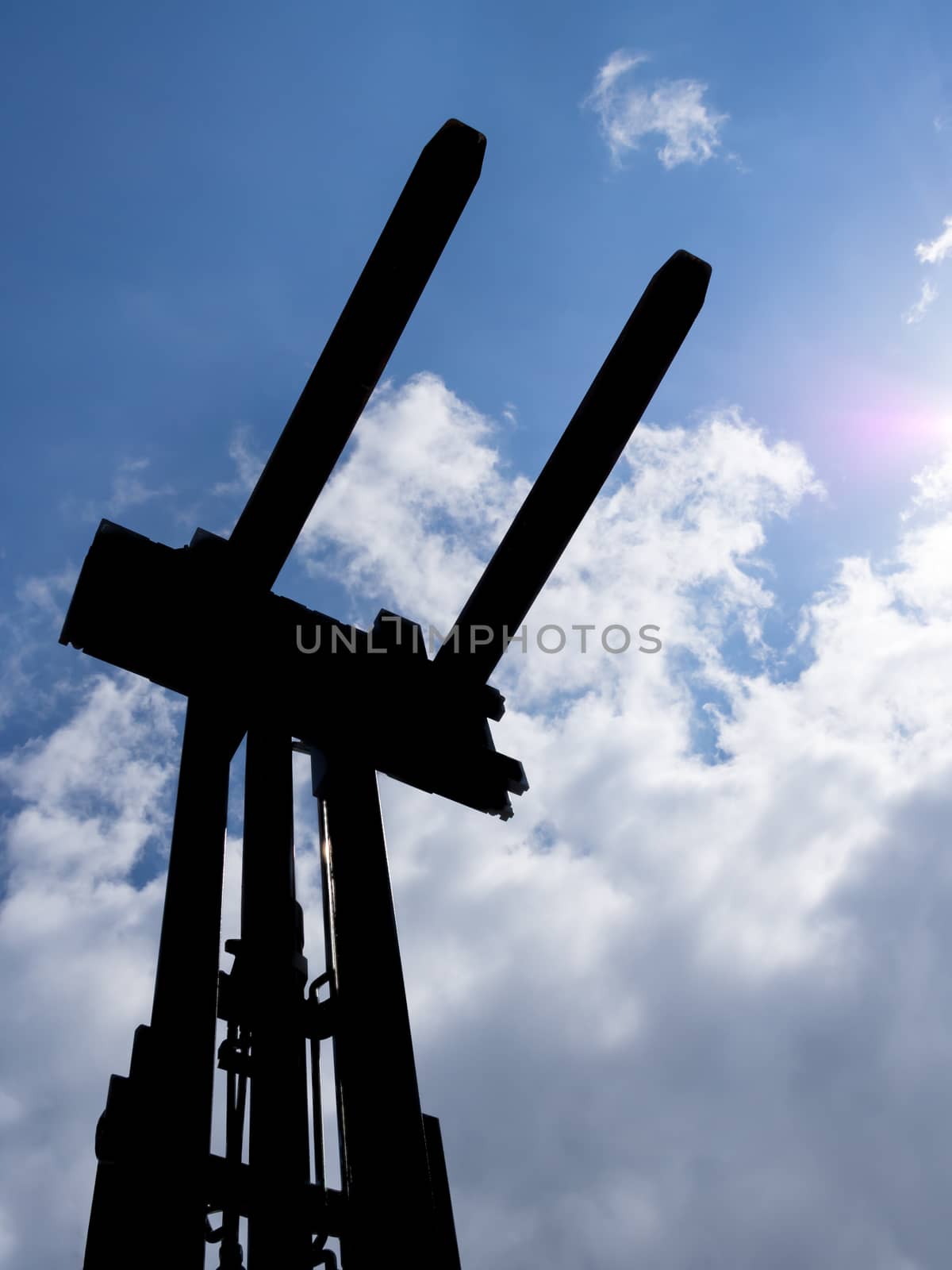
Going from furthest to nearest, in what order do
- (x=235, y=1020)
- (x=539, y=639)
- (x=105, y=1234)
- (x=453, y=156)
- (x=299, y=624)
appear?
(x=539, y=639)
(x=299, y=624)
(x=453, y=156)
(x=235, y=1020)
(x=105, y=1234)

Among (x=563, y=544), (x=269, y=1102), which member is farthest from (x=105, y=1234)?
(x=563, y=544)

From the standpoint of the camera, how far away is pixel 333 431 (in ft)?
15.5

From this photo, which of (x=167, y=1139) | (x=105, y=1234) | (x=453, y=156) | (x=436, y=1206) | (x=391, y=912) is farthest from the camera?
(x=453, y=156)

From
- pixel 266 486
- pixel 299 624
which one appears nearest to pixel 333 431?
pixel 266 486

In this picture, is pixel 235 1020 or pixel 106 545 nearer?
pixel 235 1020

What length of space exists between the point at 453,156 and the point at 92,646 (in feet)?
8.99

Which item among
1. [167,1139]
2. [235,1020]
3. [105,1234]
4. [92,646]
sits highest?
[92,646]

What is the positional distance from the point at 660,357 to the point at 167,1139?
12.9ft

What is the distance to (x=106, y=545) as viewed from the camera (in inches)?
181

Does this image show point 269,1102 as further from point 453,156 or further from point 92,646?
point 453,156

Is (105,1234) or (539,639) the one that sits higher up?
(539,639)

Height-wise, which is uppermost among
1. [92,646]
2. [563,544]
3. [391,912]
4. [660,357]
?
[660,357]

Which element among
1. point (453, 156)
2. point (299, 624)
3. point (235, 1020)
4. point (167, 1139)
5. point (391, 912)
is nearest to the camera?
point (167, 1139)

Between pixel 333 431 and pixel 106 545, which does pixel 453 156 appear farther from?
pixel 106 545
